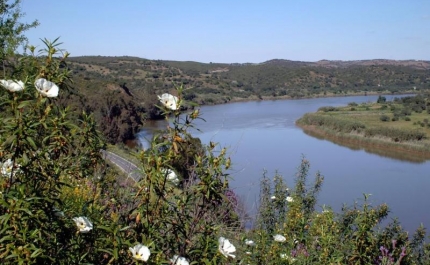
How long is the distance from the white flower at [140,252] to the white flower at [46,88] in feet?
1.97

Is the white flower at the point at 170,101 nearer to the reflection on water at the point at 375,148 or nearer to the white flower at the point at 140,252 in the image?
the white flower at the point at 140,252

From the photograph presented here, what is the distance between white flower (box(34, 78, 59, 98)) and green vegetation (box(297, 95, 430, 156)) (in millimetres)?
30803

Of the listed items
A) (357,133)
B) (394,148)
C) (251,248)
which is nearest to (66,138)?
(251,248)

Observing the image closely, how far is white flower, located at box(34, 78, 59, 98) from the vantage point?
159 centimetres

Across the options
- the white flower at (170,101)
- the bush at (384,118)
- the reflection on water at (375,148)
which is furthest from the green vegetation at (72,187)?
the bush at (384,118)

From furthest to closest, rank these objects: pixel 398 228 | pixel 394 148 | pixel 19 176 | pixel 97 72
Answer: pixel 97 72 → pixel 394 148 → pixel 398 228 → pixel 19 176

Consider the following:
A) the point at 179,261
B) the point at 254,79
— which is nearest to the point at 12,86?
the point at 179,261

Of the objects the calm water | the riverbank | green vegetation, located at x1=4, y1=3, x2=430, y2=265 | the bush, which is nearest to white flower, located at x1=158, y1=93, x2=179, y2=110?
green vegetation, located at x1=4, y1=3, x2=430, y2=265

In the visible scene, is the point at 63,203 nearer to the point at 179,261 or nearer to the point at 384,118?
the point at 179,261

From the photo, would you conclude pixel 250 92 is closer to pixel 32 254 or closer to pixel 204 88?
pixel 204 88

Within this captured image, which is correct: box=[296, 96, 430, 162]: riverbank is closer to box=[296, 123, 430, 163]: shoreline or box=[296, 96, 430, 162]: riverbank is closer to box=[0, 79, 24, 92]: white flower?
box=[296, 123, 430, 163]: shoreline

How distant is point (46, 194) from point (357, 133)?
3507 centimetres

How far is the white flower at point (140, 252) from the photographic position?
1.55m

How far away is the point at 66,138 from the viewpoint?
175 cm
